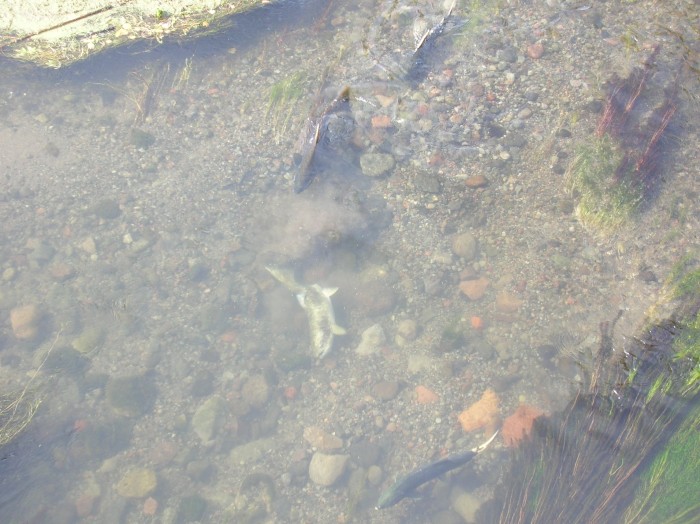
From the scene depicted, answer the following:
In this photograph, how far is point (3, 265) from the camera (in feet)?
19.2

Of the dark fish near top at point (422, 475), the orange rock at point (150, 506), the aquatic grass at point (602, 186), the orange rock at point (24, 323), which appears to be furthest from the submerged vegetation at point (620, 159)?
the orange rock at point (24, 323)

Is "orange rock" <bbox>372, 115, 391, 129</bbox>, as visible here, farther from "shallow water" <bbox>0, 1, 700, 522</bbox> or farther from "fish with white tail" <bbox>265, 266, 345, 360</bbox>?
"fish with white tail" <bbox>265, 266, 345, 360</bbox>

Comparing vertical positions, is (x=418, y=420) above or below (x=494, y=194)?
below

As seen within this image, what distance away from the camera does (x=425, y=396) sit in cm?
541

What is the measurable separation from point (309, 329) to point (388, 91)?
333 cm

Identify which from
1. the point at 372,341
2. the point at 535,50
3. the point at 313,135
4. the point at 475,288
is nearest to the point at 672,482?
the point at 475,288

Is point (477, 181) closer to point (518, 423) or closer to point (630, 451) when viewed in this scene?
point (518, 423)

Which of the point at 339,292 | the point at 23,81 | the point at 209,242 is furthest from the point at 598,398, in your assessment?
the point at 23,81

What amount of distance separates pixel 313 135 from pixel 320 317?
2.39 meters

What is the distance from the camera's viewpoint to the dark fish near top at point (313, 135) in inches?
230

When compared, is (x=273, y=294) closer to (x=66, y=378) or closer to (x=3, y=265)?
(x=66, y=378)

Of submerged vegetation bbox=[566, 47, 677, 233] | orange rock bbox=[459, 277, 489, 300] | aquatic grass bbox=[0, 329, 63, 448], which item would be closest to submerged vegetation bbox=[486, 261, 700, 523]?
submerged vegetation bbox=[566, 47, 677, 233]

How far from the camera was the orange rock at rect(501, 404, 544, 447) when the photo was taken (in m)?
4.86

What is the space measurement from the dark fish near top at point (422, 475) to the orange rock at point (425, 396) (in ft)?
2.36
